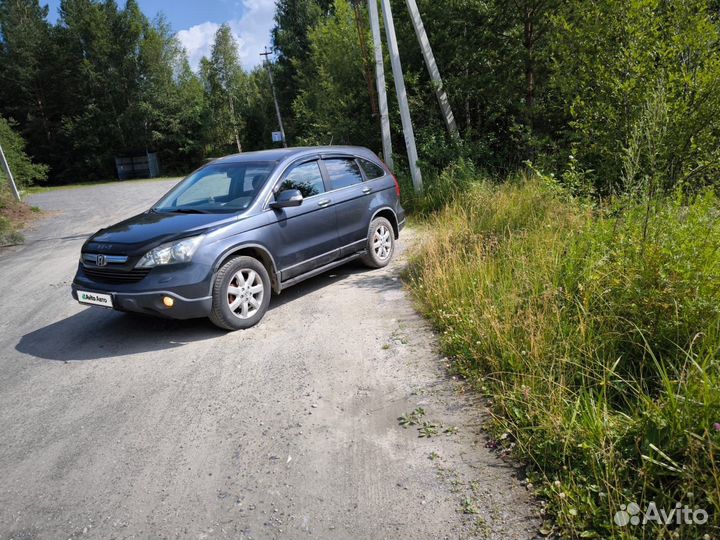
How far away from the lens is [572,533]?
236 centimetres

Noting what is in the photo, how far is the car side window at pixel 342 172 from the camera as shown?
258 inches

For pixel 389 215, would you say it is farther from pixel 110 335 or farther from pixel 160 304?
pixel 110 335

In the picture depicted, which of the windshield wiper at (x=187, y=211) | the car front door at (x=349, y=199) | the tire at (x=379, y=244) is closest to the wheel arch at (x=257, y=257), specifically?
the windshield wiper at (x=187, y=211)

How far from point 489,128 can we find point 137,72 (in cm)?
4558

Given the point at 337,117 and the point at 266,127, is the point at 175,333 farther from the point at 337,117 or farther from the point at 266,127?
the point at 266,127

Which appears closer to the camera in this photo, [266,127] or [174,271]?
[174,271]

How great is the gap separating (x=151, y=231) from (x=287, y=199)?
1.44 metres

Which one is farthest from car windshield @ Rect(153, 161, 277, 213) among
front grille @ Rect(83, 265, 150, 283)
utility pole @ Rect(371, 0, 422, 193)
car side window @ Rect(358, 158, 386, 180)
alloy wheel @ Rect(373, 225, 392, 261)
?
utility pole @ Rect(371, 0, 422, 193)

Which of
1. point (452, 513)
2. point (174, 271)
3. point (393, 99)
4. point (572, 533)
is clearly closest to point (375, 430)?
point (452, 513)

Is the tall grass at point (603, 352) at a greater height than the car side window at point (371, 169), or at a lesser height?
lesser

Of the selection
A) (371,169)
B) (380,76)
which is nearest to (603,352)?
(371,169)

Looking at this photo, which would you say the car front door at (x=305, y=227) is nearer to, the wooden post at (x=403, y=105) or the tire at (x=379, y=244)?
the tire at (x=379, y=244)

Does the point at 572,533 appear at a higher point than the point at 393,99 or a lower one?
lower

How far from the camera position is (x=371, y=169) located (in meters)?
7.35
